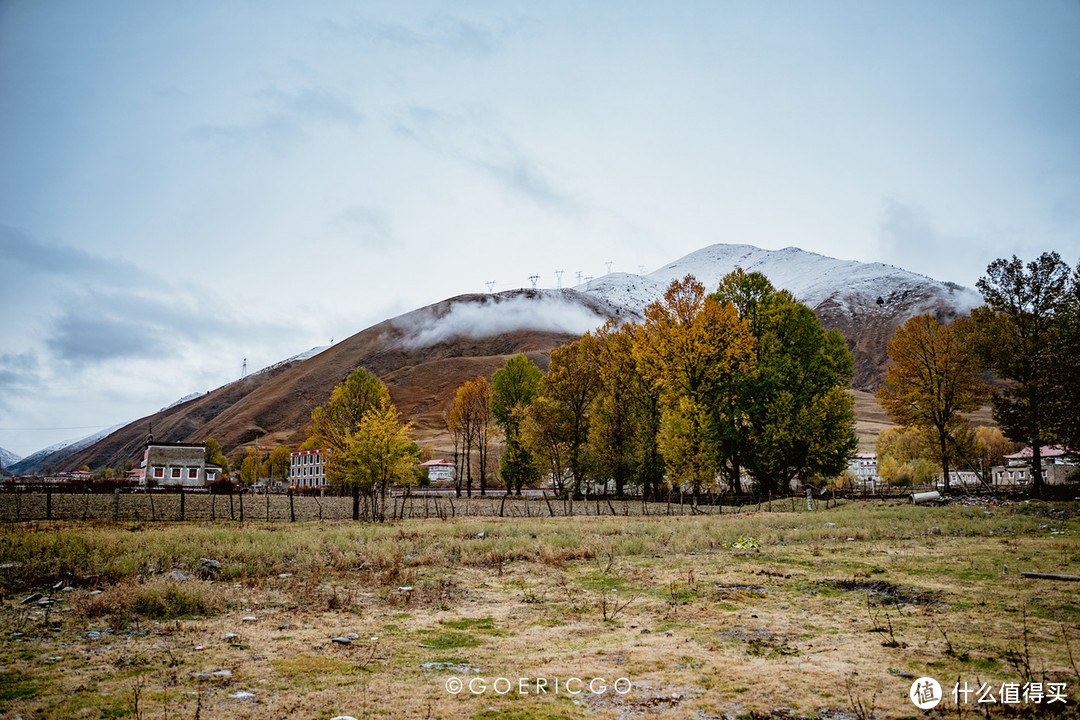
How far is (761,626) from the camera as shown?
31.6 feet

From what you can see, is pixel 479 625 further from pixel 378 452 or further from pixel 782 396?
pixel 782 396

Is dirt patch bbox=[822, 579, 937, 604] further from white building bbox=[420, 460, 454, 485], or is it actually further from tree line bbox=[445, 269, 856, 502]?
white building bbox=[420, 460, 454, 485]

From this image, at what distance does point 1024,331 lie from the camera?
36.0m

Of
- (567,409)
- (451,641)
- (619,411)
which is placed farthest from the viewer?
(567,409)

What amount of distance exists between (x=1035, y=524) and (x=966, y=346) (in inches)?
807

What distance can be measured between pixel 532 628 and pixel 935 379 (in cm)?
4046

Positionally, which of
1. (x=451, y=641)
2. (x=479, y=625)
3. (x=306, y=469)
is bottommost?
(x=306, y=469)

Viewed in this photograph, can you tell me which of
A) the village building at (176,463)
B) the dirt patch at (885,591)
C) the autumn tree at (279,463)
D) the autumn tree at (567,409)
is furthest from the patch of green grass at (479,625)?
the autumn tree at (279,463)

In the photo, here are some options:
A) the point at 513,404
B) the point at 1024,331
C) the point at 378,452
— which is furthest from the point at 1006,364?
the point at 513,404

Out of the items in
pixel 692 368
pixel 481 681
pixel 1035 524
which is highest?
pixel 692 368

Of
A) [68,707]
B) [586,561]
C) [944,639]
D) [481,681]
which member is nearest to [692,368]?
[586,561]

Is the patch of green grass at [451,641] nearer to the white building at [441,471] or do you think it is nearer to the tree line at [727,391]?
the tree line at [727,391]

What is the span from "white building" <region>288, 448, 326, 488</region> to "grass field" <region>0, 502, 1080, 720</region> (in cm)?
12519

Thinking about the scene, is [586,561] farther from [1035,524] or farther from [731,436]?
[731,436]
